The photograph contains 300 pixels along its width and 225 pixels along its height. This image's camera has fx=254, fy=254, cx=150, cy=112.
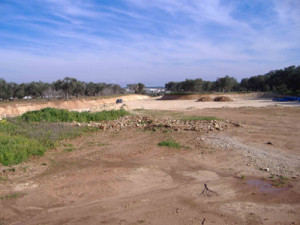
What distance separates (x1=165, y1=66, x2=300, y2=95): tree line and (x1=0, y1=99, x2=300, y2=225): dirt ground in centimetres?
5015

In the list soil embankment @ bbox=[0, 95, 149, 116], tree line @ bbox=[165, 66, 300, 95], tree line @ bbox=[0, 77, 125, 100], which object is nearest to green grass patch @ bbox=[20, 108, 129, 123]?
soil embankment @ bbox=[0, 95, 149, 116]

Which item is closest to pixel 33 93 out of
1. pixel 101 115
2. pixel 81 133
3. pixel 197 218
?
pixel 101 115

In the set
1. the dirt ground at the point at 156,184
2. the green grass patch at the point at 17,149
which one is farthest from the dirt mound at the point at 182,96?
the green grass patch at the point at 17,149

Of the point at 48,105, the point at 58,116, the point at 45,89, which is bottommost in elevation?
the point at 48,105

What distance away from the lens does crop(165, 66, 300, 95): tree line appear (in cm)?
5609

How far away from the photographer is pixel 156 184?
20.6 ft

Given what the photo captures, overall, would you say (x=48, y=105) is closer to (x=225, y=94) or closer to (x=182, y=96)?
(x=182, y=96)

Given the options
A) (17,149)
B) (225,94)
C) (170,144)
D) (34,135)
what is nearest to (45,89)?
(225,94)

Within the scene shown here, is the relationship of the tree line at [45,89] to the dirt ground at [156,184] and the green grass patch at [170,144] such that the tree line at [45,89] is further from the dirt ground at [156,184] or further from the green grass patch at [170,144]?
the green grass patch at [170,144]

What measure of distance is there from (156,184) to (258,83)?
2759 inches

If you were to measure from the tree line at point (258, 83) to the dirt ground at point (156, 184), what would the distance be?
165 feet

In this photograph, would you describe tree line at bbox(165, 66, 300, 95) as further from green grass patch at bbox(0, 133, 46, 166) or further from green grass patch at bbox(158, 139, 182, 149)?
green grass patch at bbox(0, 133, 46, 166)

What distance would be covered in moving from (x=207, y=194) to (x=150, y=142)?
16.5ft

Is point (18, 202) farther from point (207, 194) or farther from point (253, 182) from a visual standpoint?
point (253, 182)
